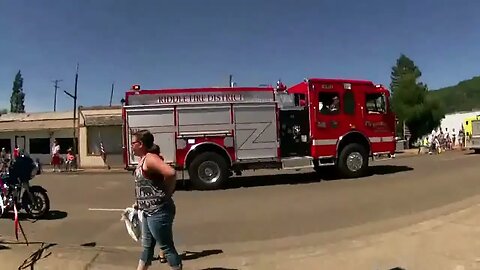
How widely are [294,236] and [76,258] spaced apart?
315cm

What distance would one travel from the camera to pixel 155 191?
15.8 feet

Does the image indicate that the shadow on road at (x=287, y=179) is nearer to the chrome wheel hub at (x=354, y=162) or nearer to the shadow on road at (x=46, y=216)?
the chrome wheel hub at (x=354, y=162)

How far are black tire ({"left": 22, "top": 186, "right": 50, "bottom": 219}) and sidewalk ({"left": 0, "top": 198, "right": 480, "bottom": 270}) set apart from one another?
3144 mm

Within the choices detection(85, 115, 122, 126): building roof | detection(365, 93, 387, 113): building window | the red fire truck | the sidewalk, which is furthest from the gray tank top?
detection(85, 115, 122, 126): building roof

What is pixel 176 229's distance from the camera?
863 cm

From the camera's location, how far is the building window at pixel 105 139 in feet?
104

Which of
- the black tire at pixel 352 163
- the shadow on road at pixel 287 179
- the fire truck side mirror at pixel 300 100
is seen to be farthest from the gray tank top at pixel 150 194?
the black tire at pixel 352 163

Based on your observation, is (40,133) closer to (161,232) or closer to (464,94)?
(161,232)

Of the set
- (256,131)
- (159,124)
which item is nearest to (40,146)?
(159,124)

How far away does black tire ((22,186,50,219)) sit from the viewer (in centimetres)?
1000

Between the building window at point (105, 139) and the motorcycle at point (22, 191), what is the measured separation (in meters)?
21.8

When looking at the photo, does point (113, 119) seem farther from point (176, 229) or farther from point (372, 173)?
point (176, 229)

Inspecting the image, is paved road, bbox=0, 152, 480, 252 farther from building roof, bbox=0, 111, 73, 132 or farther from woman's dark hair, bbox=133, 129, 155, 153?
building roof, bbox=0, 111, 73, 132

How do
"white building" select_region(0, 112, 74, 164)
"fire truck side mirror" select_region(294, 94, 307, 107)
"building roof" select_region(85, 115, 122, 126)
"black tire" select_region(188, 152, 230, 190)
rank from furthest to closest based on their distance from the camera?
1. "white building" select_region(0, 112, 74, 164)
2. "building roof" select_region(85, 115, 122, 126)
3. "fire truck side mirror" select_region(294, 94, 307, 107)
4. "black tire" select_region(188, 152, 230, 190)
